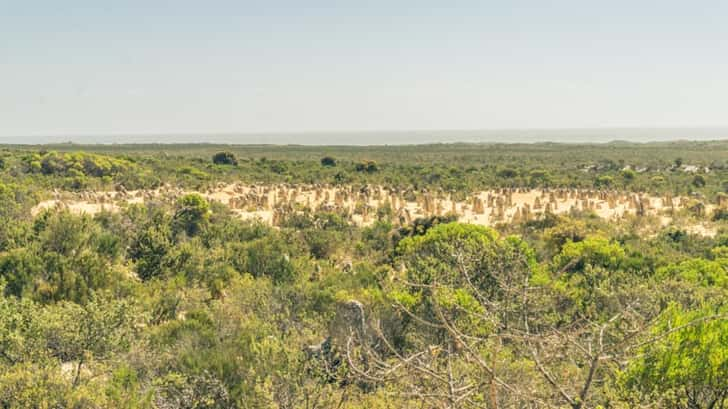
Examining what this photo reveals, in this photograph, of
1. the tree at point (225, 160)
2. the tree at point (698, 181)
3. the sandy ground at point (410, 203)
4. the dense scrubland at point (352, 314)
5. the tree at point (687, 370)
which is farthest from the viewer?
the tree at point (225, 160)

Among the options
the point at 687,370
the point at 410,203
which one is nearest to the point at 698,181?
the point at 410,203

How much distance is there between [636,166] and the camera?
52125mm

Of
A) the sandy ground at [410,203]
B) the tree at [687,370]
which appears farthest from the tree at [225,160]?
the tree at [687,370]

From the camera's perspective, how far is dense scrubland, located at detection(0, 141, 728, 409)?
5016 mm

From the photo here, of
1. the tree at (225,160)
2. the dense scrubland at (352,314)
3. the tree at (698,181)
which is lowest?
the dense scrubland at (352,314)

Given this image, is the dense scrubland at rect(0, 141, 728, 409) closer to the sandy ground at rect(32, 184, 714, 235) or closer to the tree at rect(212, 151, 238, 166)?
the sandy ground at rect(32, 184, 714, 235)

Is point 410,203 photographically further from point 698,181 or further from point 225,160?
point 225,160

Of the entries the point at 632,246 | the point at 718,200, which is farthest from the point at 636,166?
the point at 632,246

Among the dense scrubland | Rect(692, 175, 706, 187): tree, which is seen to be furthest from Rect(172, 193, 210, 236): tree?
Rect(692, 175, 706, 187): tree

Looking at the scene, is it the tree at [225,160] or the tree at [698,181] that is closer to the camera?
the tree at [698,181]

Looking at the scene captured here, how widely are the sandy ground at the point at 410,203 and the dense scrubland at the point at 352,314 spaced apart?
222cm

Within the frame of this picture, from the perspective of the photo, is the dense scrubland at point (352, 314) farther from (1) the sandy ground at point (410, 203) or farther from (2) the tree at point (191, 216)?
(1) the sandy ground at point (410, 203)

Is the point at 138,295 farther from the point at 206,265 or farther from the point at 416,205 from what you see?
the point at 416,205

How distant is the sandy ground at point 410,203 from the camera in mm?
22609
